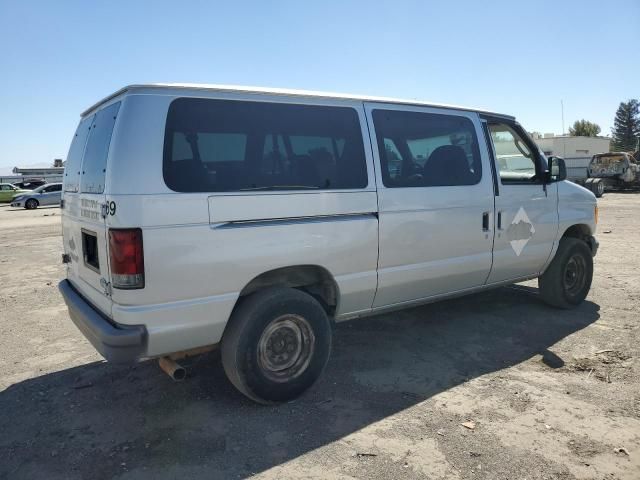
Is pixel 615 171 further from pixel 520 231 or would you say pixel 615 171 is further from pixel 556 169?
pixel 520 231

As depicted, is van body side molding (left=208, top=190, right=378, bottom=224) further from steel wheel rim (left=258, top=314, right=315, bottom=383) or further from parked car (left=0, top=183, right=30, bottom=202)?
parked car (left=0, top=183, right=30, bottom=202)

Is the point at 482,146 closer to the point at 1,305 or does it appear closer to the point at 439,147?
the point at 439,147

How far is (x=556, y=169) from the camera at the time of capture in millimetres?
5215

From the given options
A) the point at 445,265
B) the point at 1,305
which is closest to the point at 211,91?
the point at 445,265

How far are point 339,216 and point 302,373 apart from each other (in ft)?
3.92

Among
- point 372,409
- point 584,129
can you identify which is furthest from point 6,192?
point 584,129

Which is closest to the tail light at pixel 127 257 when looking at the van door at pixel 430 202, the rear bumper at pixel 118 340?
the rear bumper at pixel 118 340

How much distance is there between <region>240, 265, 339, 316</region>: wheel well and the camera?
345cm

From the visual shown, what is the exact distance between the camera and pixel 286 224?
339 centimetres

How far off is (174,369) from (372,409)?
1.41 meters

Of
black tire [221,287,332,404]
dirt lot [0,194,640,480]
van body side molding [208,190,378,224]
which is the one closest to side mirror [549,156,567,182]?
dirt lot [0,194,640,480]

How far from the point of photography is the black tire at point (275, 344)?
331 cm

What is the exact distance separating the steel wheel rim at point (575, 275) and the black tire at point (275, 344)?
139 inches

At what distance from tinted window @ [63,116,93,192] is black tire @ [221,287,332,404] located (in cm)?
168
